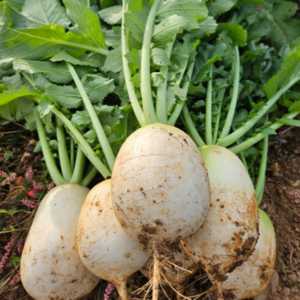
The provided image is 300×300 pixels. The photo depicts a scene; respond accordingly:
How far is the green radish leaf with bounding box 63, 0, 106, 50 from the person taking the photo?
188 cm

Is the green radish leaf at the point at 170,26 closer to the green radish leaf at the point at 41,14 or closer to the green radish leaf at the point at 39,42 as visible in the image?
the green radish leaf at the point at 39,42

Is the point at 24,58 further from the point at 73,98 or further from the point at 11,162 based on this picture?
the point at 11,162

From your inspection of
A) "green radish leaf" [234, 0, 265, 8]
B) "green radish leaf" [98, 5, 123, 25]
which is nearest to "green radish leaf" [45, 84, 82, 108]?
"green radish leaf" [98, 5, 123, 25]

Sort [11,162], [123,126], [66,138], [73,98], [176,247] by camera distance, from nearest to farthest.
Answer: [176,247], [123,126], [73,98], [66,138], [11,162]

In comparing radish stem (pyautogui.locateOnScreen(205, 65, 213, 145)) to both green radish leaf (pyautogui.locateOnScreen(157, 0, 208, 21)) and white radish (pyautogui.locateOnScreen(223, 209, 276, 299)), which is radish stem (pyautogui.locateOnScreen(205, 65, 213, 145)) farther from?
white radish (pyautogui.locateOnScreen(223, 209, 276, 299))

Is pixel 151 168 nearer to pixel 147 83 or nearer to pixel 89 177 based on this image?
pixel 147 83

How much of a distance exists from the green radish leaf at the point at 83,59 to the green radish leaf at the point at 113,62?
0.16 meters

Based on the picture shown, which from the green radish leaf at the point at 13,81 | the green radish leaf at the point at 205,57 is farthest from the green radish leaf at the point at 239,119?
the green radish leaf at the point at 13,81

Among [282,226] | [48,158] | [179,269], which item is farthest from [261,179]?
[48,158]

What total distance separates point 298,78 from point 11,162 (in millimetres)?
2662

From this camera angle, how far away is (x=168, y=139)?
144cm

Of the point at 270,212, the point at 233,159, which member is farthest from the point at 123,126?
the point at 270,212

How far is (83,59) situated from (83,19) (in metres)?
0.32

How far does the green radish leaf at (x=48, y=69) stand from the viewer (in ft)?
6.34
